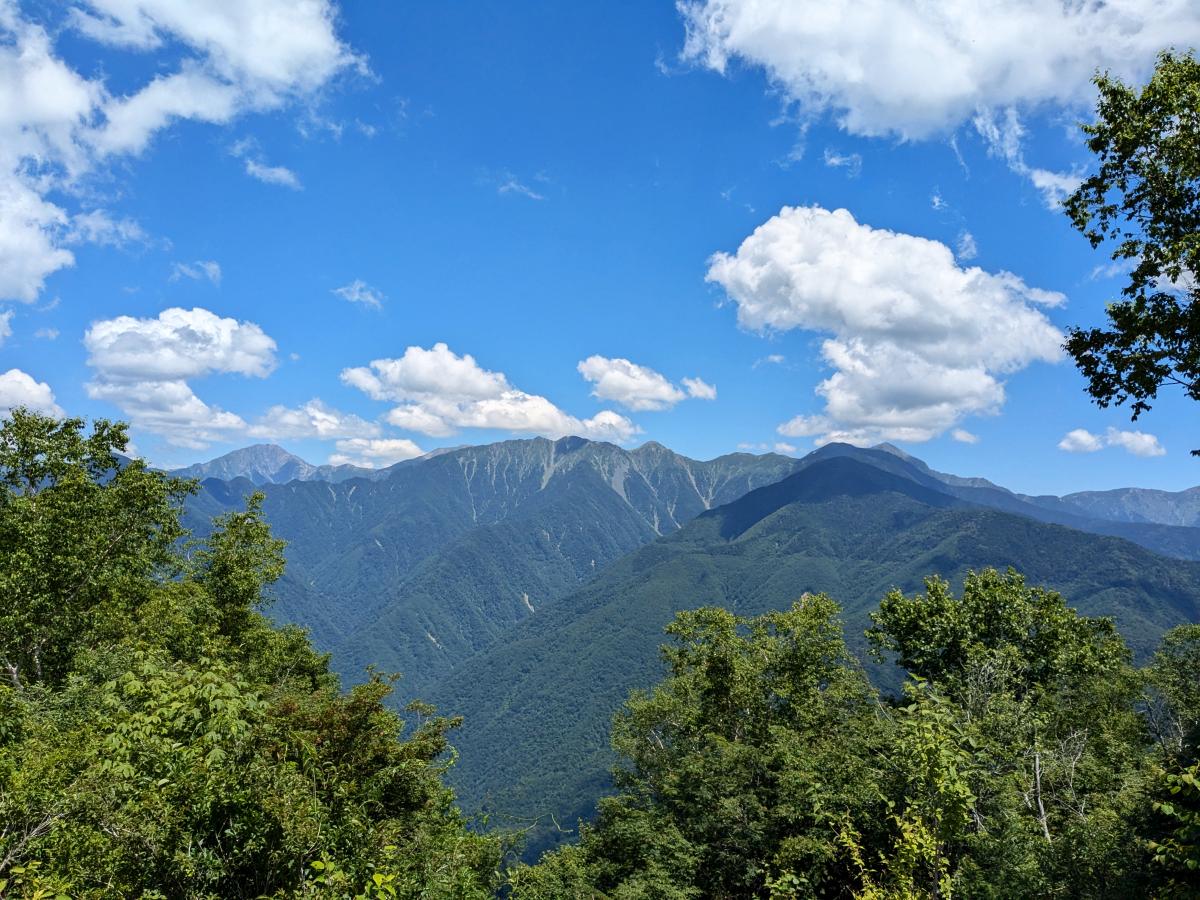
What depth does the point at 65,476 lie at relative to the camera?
28.2 m

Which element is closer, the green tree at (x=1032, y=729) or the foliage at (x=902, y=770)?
the foliage at (x=902, y=770)

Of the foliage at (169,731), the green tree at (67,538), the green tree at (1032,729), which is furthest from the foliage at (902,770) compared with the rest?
the green tree at (67,538)

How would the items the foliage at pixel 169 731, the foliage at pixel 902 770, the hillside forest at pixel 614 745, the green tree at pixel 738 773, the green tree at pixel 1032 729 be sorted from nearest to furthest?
the foliage at pixel 169 731 → the hillside forest at pixel 614 745 → the foliage at pixel 902 770 → the green tree at pixel 1032 729 → the green tree at pixel 738 773

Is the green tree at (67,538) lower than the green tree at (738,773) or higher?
higher

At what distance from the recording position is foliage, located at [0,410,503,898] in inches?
287

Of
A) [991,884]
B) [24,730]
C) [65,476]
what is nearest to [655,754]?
[991,884]

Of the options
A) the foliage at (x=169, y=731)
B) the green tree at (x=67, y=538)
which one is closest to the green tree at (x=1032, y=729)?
the foliage at (x=169, y=731)

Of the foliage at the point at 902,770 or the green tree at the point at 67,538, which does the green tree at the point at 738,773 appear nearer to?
the foliage at the point at 902,770

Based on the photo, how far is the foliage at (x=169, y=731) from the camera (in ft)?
23.9

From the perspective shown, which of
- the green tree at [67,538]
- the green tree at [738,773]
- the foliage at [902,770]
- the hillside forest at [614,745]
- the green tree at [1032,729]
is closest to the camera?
the hillside forest at [614,745]

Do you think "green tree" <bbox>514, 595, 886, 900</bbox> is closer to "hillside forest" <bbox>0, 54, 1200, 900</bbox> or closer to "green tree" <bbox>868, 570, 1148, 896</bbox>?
"hillside forest" <bbox>0, 54, 1200, 900</bbox>

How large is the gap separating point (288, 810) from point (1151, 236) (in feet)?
65.5

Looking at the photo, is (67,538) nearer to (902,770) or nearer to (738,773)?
(738,773)

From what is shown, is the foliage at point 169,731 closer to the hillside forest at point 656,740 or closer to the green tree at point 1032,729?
the hillside forest at point 656,740
